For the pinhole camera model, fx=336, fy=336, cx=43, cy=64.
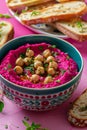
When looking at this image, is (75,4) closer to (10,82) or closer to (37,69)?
(37,69)

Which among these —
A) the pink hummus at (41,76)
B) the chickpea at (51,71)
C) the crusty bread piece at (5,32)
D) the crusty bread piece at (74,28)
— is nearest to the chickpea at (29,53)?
the pink hummus at (41,76)

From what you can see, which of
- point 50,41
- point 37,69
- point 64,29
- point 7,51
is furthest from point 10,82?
point 64,29

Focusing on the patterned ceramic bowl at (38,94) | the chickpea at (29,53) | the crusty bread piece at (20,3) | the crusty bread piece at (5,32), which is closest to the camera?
the patterned ceramic bowl at (38,94)

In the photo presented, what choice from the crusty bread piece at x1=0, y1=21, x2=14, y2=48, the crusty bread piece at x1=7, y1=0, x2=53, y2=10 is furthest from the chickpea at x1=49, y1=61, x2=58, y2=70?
the crusty bread piece at x1=7, y1=0, x2=53, y2=10

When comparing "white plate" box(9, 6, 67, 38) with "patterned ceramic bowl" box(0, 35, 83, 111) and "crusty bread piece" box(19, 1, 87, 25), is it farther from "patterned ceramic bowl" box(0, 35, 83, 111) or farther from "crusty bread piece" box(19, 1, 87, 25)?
"patterned ceramic bowl" box(0, 35, 83, 111)

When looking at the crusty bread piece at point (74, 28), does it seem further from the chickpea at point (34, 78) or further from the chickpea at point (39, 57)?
the chickpea at point (34, 78)

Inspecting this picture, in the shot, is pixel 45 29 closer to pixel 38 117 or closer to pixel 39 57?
pixel 39 57
